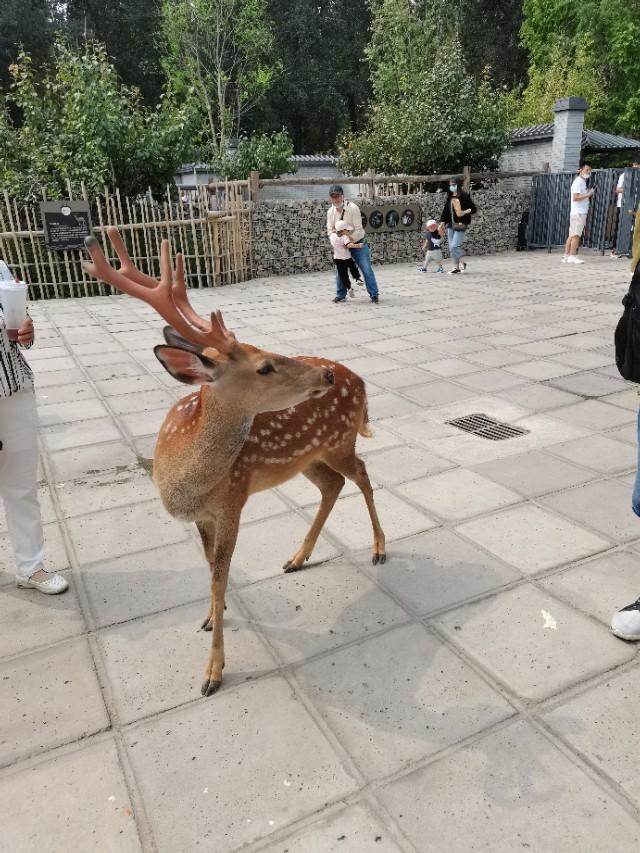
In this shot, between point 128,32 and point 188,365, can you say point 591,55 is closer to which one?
point 128,32

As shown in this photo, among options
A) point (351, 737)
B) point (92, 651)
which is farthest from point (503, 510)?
point (92, 651)

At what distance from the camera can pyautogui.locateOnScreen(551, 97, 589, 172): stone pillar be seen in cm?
1655

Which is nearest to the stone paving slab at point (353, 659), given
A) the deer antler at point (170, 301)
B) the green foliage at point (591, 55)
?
the deer antler at point (170, 301)

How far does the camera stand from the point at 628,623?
267 cm

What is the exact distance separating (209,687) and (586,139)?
19.5 meters

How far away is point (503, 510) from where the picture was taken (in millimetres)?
3768

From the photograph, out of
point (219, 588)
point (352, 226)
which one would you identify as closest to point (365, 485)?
point (219, 588)

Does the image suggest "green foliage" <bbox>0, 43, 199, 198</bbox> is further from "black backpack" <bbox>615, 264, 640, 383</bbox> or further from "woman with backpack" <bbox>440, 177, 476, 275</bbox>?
"black backpack" <bbox>615, 264, 640, 383</bbox>

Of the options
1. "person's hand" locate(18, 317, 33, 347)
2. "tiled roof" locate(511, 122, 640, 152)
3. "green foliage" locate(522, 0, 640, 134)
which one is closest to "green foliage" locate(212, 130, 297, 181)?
"tiled roof" locate(511, 122, 640, 152)

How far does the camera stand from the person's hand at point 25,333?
2863 mm

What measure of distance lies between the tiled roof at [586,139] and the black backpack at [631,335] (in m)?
16.8

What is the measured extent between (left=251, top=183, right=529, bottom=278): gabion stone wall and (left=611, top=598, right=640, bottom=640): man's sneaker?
11903 mm

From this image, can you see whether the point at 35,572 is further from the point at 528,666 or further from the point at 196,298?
the point at 196,298

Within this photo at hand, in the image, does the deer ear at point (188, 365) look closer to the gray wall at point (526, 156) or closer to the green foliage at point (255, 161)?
the gray wall at point (526, 156)
